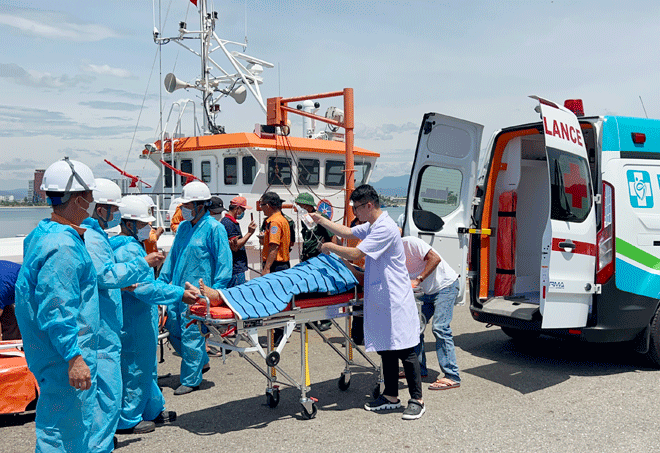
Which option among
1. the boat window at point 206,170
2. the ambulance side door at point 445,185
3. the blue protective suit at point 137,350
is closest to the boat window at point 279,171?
the boat window at point 206,170

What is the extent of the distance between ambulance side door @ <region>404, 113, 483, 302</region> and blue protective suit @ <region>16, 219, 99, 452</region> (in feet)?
12.5

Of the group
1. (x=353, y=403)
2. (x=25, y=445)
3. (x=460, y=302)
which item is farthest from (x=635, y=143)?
(x=25, y=445)

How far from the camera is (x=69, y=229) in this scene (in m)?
2.94

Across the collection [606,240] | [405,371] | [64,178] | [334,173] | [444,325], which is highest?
[334,173]

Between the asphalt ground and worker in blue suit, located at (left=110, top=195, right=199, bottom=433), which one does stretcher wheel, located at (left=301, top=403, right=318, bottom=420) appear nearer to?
the asphalt ground

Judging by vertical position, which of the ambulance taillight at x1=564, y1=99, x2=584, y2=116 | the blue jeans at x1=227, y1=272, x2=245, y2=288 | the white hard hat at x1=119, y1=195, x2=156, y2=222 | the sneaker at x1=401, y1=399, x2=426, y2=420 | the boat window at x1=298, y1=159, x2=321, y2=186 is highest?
the ambulance taillight at x1=564, y1=99, x2=584, y2=116

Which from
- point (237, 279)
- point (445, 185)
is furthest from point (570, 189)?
point (237, 279)

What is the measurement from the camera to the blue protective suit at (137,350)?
4.09m

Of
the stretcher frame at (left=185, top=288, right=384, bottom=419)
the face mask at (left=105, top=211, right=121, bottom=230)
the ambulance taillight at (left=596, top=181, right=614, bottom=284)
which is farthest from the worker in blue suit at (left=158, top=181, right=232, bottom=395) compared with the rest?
the ambulance taillight at (left=596, top=181, right=614, bottom=284)

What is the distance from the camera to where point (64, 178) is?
116 inches

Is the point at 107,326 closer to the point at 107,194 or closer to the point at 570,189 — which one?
the point at 107,194

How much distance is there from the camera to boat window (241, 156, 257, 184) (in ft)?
34.0

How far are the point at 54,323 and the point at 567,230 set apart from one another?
13.5ft

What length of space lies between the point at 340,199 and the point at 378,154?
164 centimetres
